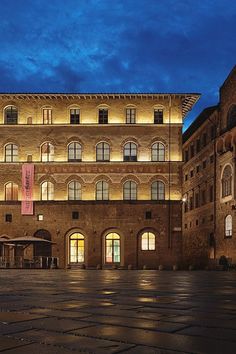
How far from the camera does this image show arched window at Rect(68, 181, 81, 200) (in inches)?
1770

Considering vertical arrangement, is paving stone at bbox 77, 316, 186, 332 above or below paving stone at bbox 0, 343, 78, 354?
below

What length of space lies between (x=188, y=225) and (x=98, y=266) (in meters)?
15.7

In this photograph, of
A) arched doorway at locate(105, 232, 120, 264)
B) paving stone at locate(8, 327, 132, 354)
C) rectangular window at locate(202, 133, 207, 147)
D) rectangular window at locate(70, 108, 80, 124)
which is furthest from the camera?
rectangular window at locate(202, 133, 207, 147)

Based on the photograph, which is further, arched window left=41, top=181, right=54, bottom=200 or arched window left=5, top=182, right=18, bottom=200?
arched window left=5, top=182, right=18, bottom=200

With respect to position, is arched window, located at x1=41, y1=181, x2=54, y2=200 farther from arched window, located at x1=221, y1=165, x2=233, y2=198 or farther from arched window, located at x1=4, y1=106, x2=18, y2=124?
arched window, located at x1=221, y1=165, x2=233, y2=198

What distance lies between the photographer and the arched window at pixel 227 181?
3856cm

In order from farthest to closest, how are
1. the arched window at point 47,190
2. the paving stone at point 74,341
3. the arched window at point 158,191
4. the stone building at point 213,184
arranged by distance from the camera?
the arched window at point 47,190 < the arched window at point 158,191 < the stone building at point 213,184 < the paving stone at point 74,341

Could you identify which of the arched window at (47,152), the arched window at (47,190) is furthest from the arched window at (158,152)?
the arched window at (47,190)

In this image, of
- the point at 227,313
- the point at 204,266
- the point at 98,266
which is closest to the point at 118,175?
the point at 98,266

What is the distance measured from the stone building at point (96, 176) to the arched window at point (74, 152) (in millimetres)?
91

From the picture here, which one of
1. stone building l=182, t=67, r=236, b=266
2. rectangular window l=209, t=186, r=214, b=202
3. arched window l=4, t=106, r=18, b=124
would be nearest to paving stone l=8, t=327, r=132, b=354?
stone building l=182, t=67, r=236, b=266

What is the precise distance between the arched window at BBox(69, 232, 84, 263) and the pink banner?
4.35m

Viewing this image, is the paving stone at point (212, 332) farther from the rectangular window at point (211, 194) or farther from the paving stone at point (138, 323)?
the rectangular window at point (211, 194)

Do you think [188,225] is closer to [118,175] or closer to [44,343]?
[118,175]
